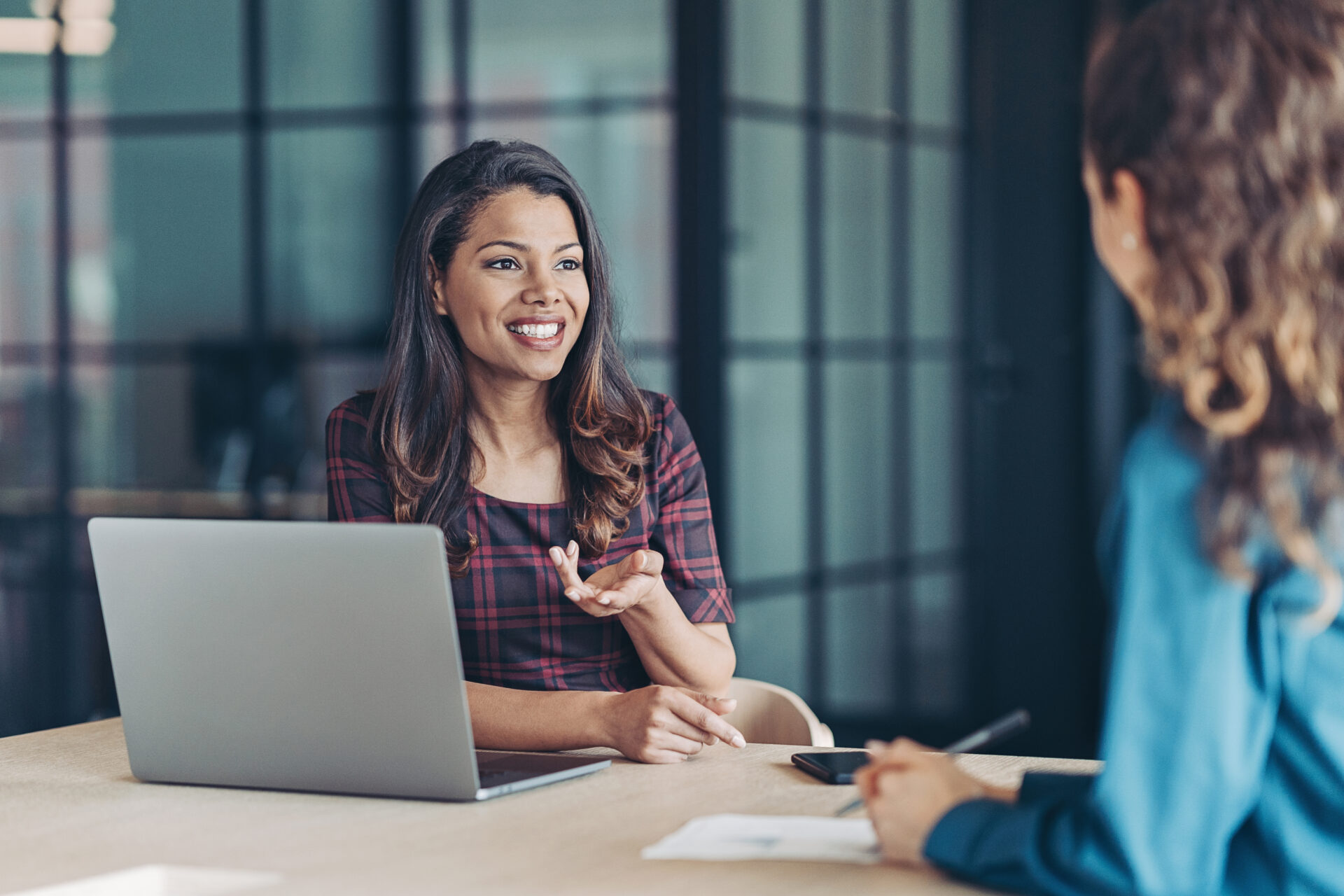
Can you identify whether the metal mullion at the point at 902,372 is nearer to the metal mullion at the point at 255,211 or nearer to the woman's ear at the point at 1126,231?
the metal mullion at the point at 255,211

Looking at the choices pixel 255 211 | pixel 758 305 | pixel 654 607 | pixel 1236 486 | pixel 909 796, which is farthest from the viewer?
pixel 255 211

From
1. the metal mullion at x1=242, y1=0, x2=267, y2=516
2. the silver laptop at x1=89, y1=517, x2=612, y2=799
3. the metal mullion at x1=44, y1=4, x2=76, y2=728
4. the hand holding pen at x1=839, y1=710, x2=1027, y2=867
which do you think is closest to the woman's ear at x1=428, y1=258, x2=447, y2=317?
the silver laptop at x1=89, y1=517, x2=612, y2=799

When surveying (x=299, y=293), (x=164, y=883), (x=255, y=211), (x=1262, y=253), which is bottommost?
(x=164, y=883)

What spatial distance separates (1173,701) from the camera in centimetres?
81

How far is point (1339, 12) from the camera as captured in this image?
83cm

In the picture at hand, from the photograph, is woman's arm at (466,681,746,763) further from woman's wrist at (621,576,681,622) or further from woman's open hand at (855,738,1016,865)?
woman's open hand at (855,738,1016,865)

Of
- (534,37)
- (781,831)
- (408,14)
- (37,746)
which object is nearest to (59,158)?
(408,14)

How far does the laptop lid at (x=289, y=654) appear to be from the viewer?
3.68 ft

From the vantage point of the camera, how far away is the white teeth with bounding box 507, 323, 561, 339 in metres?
1.75

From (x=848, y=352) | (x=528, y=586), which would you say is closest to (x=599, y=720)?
(x=528, y=586)

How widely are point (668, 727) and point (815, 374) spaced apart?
2497 mm

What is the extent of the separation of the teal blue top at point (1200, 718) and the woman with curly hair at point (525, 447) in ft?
2.81

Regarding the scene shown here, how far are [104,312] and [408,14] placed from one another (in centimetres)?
128

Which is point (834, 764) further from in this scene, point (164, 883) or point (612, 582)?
point (164, 883)
